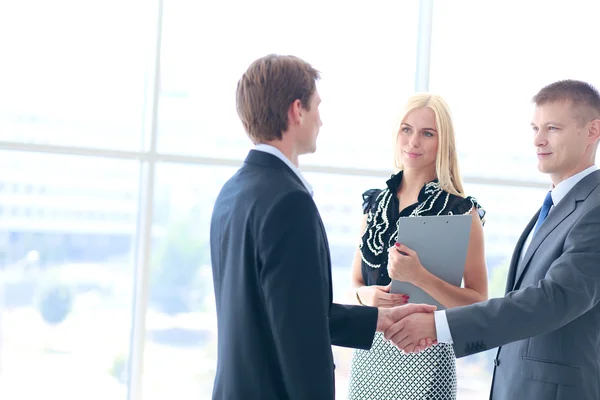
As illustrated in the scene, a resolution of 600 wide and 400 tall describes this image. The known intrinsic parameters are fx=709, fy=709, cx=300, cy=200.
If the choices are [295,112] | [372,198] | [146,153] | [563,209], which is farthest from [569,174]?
[146,153]

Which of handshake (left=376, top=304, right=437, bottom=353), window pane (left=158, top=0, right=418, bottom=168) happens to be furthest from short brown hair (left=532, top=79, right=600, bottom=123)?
window pane (left=158, top=0, right=418, bottom=168)

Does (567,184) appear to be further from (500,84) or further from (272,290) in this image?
(500,84)

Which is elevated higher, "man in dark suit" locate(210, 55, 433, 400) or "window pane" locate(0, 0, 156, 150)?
"window pane" locate(0, 0, 156, 150)

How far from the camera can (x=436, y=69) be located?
4.08m

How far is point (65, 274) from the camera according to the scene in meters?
3.42

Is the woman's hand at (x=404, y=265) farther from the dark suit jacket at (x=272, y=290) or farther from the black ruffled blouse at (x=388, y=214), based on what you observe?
the dark suit jacket at (x=272, y=290)

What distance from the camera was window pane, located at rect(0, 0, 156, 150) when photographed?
10.8 feet

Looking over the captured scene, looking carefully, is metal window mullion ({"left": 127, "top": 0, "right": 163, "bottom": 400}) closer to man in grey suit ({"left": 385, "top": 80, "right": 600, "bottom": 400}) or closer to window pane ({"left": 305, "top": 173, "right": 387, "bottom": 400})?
window pane ({"left": 305, "top": 173, "right": 387, "bottom": 400})

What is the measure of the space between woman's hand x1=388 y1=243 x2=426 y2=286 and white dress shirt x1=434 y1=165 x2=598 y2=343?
0.15 meters

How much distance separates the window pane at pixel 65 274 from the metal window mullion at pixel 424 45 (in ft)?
5.39

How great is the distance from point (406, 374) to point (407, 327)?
22cm

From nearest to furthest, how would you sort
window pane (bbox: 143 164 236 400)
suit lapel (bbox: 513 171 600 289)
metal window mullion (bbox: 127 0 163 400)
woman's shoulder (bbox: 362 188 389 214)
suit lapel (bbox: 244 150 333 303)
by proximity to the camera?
suit lapel (bbox: 244 150 333 303)
suit lapel (bbox: 513 171 600 289)
woman's shoulder (bbox: 362 188 389 214)
metal window mullion (bbox: 127 0 163 400)
window pane (bbox: 143 164 236 400)

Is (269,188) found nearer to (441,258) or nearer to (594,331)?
(441,258)

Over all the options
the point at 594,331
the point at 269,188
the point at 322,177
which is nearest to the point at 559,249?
the point at 594,331
